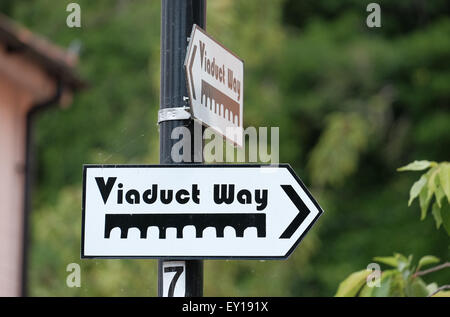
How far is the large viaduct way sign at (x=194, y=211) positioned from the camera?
2.43 m

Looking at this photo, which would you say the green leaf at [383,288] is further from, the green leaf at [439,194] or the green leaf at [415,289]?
the green leaf at [439,194]

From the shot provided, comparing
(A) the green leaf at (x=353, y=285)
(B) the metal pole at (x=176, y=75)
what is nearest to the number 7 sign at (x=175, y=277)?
(B) the metal pole at (x=176, y=75)

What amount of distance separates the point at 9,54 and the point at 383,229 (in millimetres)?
7866

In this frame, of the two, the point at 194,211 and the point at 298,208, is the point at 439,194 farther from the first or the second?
the point at 194,211

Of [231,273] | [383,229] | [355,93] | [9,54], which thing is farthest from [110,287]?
[355,93]

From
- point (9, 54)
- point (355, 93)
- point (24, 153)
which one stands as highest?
point (355, 93)

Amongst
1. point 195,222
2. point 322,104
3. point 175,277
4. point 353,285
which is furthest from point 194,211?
point 322,104

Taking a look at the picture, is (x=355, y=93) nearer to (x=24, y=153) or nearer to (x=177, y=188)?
(x=24, y=153)

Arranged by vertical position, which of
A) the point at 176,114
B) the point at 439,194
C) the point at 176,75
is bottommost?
the point at 439,194

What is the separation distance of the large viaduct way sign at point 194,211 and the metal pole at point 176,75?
0.21ft

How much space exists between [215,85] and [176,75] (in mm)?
132

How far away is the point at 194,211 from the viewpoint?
246 cm

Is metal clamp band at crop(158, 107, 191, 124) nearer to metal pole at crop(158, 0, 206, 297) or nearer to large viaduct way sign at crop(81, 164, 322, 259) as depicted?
metal pole at crop(158, 0, 206, 297)
